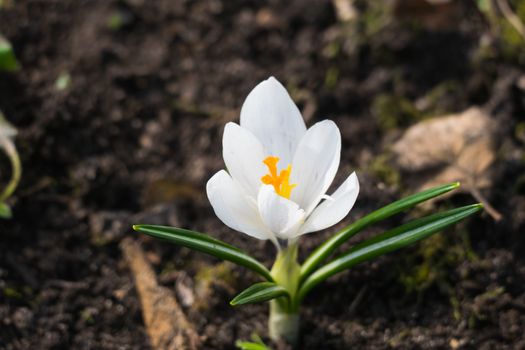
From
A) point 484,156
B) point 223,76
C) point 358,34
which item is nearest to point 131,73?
point 223,76

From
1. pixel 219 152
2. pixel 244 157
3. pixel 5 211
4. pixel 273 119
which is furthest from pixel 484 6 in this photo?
pixel 5 211

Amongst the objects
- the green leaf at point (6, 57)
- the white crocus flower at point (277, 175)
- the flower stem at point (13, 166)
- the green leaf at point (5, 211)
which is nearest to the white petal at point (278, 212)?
the white crocus flower at point (277, 175)

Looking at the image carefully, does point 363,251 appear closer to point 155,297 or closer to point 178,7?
point 155,297

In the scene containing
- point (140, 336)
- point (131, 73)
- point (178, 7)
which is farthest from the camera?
point (178, 7)

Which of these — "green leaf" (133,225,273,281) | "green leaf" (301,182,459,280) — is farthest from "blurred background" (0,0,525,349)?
"green leaf" (133,225,273,281)

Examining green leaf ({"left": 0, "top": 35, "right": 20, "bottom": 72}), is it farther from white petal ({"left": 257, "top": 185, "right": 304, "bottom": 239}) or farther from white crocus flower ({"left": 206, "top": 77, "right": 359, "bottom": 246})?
white petal ({"left": 257, "top": 185, "right": 304, "bottom": 239})

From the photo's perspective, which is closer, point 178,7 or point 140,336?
point 140,336

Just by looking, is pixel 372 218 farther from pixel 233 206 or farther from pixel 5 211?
pixel 5 211
